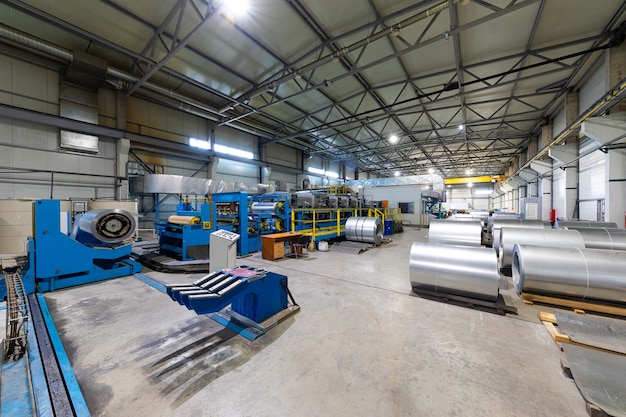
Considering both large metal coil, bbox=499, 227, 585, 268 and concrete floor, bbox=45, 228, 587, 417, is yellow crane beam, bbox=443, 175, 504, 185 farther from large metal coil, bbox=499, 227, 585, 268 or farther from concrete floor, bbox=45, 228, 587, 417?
concrete floor, bbox=45, 228, 587, 417

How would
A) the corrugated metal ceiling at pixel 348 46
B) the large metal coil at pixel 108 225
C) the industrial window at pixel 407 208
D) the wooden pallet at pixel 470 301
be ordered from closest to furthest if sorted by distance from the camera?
the wooden pallet at pixel 470 301 → the large metal coil at pixel 108 225 → the corrugated metal ceiling at pixel 348 46 → the industrial window at pixel 407 208

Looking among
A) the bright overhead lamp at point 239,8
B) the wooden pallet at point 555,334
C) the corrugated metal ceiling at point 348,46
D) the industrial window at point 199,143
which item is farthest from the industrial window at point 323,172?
the wooden pallet at point 555,334

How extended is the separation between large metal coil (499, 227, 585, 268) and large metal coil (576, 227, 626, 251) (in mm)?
349

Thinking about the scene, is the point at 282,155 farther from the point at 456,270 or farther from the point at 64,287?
the point at 456,270

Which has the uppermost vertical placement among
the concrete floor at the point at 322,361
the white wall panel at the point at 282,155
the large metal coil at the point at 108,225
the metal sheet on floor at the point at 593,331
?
the white wall panel at the point at 282,155

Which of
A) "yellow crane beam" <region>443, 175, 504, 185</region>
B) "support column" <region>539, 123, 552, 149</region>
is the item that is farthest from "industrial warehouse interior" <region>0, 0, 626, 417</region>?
"yellow crane beam" <region>443, 175, 504, 185</region>

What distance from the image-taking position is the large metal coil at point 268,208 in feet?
25.2

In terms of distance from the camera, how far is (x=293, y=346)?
2395 mm

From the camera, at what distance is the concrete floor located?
1.70 m

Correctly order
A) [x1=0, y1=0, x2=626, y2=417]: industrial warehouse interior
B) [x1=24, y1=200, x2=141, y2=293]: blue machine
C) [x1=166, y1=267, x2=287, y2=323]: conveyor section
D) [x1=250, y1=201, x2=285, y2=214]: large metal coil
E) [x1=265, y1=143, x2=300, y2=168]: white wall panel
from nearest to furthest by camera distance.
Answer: [x1=0, y1=0, x2=626, y2=417]: industrial warehouse interior → [x1=166, y1=267, x2=287, y2=323]: conveyor section → [x1=24, y1=200, x2=141, y2=293]: blue machine → [x1=250, y1=201, x2=285, y2=214]: large metal coil → [x1=265, y1=143, x2=300, y2=168]: white wall panel

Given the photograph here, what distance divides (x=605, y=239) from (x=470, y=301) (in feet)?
11.9

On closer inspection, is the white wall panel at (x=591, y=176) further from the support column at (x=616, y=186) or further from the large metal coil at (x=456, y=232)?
the large metal coil at (x=456, y=232)

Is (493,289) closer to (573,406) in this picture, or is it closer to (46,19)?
(573,406)

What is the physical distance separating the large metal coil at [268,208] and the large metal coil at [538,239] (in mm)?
6084
